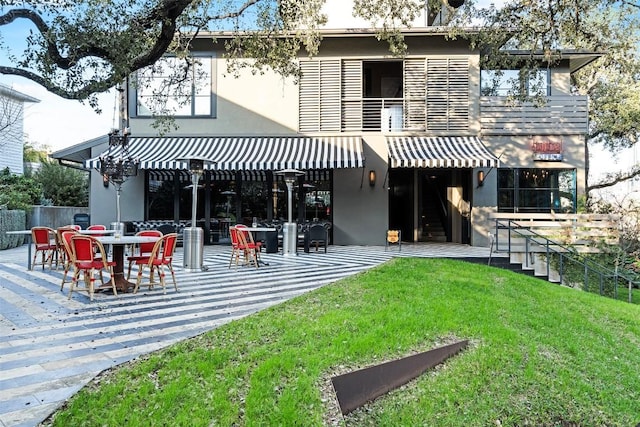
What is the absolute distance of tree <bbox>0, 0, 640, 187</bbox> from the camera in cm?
464

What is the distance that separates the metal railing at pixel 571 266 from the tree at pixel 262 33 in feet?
15.2

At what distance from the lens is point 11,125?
1825 centimetres

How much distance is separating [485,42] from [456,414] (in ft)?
31.7

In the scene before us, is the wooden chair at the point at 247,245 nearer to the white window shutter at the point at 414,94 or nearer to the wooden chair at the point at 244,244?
the wooden chair at the point at 244,244

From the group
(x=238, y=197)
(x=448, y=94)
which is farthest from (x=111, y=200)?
(x=448, y=94)

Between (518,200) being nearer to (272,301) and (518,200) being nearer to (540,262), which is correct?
(540,262)

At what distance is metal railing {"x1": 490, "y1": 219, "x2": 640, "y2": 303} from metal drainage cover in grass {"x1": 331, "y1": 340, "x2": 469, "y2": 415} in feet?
25.2

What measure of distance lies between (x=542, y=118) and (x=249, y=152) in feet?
36.2

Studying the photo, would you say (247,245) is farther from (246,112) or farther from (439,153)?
(439,153)

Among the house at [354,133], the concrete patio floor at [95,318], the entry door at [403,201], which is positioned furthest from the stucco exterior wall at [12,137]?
the entry door at [403,201]

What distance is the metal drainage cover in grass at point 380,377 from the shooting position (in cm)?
375

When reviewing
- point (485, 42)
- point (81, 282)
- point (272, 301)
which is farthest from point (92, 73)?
point (485, 42)

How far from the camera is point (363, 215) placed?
1623 cm

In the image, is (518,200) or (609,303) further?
(518,200)
